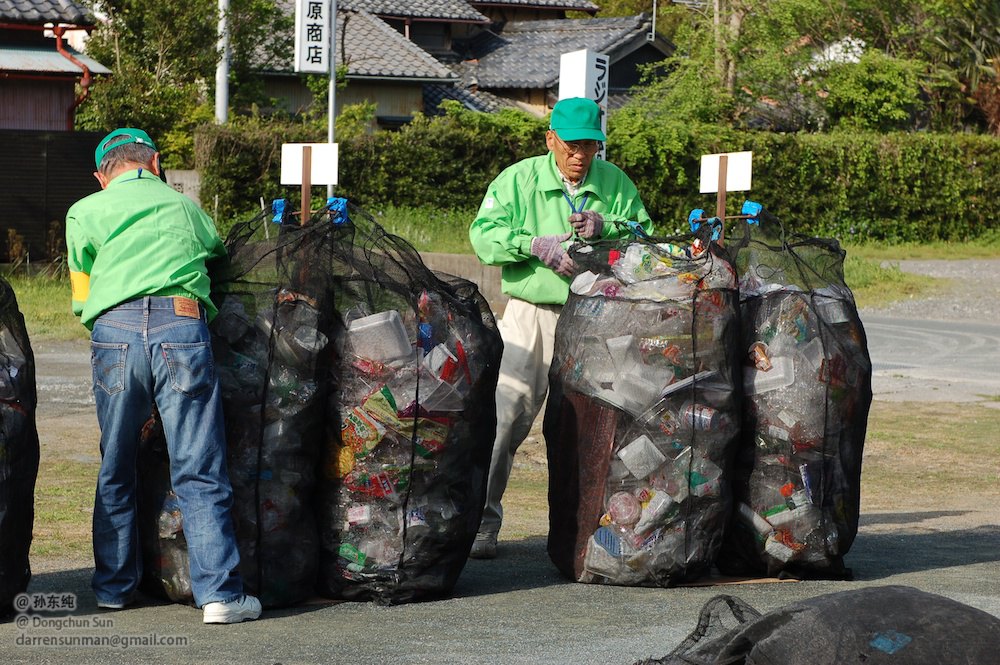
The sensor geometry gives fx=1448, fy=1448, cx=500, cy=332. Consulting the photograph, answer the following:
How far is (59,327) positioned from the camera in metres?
15.0

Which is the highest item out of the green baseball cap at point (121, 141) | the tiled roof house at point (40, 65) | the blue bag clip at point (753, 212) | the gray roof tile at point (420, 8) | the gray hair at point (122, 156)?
the gray roof tile at point (420, 8)

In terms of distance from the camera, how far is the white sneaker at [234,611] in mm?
4930

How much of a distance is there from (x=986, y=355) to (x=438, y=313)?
37.9 ft

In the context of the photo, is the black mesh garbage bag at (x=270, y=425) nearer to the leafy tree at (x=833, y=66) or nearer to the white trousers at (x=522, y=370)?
the white trousers at (x=522, y=370)

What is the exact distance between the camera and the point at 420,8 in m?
42.2

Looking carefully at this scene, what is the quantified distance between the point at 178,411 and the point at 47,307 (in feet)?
39.6

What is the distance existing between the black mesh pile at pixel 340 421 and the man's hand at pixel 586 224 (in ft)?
2.53

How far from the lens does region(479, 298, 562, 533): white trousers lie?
6.20 metres

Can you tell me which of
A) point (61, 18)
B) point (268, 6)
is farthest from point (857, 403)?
point (268, 6)

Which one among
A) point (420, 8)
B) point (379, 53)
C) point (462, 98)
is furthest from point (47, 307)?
point (420, 8)

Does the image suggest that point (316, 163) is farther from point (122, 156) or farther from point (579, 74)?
point (579, 74)

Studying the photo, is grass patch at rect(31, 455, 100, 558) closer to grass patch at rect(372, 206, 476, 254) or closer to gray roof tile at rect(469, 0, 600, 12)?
grass patch at rect(372, 206, 476, 254)

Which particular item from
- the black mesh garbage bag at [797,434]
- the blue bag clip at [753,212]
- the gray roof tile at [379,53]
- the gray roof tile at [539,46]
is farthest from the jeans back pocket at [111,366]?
the gray roof tile at [539,46]

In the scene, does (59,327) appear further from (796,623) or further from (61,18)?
(796,623)
